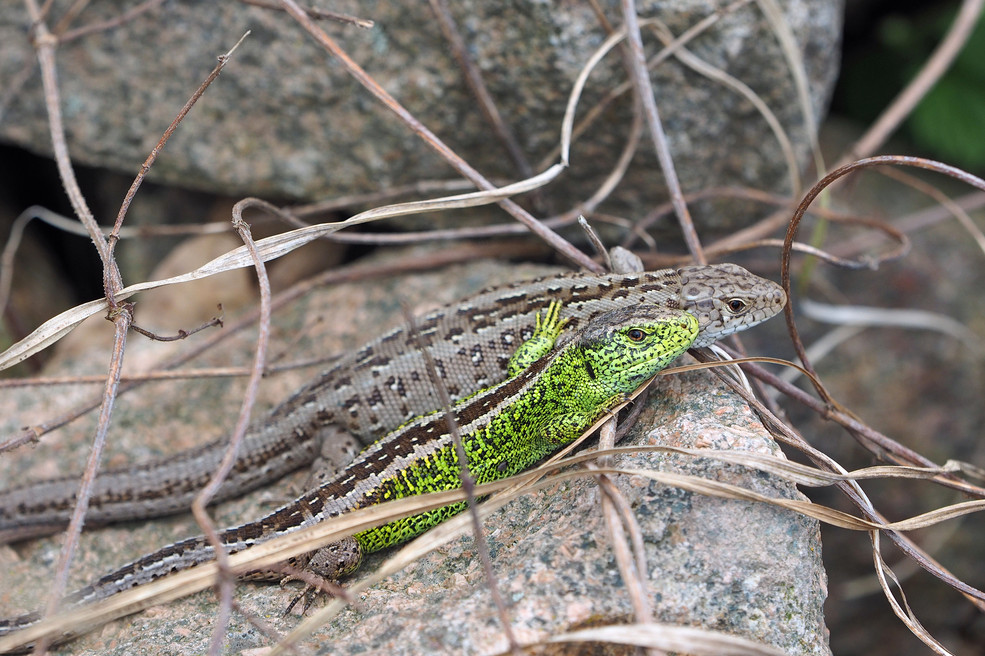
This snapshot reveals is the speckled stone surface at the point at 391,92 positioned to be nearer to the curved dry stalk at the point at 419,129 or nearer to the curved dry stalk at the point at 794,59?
the curved dry stalk at the point at 794,59

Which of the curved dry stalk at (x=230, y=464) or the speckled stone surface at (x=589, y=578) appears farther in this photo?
the speckled stone surface at (x=589, y=578)

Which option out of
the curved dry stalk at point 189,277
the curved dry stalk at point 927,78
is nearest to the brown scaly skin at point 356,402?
the curved dry stalk at point 189,277

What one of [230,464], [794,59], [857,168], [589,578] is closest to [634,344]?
[589,578]

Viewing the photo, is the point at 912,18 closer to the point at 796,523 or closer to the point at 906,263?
the point at 906,263

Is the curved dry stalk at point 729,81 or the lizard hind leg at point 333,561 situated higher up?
the curved dry stalk at point 729,81

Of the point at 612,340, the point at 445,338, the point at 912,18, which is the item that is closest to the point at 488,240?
the point at 445,338

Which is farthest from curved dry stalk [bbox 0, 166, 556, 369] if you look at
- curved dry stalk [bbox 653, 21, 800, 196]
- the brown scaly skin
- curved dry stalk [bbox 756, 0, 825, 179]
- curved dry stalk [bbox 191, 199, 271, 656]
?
curved dry stalk [bbox 756, 0, 825, 179]
